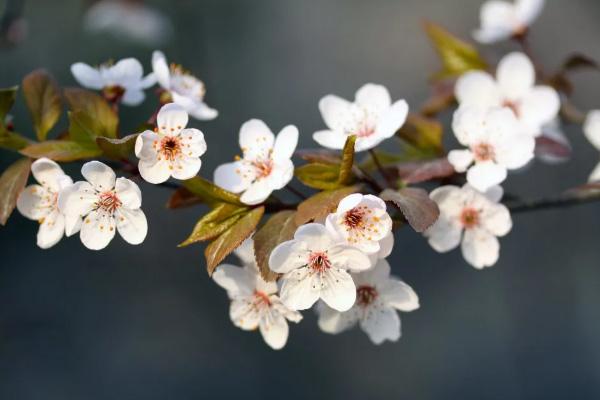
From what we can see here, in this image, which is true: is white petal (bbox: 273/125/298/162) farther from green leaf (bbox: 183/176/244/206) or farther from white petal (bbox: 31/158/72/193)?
white petal (bbox: 31/158/72/193)

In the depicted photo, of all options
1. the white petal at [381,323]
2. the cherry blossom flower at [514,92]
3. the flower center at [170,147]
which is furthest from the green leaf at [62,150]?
the cherry blossom flower at [514,92]

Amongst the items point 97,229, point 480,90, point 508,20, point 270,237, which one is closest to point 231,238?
point 270,237

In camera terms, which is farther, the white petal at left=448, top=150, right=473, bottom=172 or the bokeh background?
the bokeh background

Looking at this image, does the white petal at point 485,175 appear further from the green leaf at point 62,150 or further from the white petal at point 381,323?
the green leaf at point 62,150

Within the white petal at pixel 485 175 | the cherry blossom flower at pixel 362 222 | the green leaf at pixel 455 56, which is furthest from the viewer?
the green leaf at pixel 455 56

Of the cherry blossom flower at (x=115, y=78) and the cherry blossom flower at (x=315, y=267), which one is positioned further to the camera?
the cherry blossom flower at (x=115, y=78)

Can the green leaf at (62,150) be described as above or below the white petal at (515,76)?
below

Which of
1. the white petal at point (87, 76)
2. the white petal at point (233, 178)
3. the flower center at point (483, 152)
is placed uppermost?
the flower center at point (483, 152)

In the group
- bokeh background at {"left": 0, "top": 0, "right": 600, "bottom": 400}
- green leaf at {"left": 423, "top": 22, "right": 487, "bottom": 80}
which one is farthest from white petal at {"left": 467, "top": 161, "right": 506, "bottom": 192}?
bokeh background at {"left": 0, "top": 0, "right": 600, "bottom": 400}

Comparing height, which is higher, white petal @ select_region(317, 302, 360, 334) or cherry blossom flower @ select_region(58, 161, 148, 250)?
cherry blossom flower @ select_region(58, 161, 148, 250)
